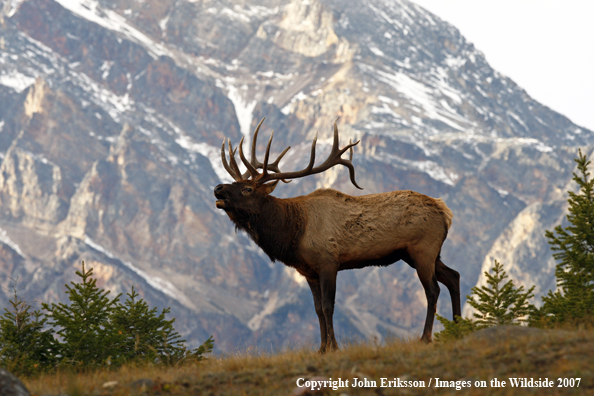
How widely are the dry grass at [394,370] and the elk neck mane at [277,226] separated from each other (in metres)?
3.08

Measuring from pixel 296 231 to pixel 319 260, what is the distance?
832mm

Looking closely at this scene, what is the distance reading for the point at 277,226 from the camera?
14.2m

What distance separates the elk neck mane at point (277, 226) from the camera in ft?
46.3

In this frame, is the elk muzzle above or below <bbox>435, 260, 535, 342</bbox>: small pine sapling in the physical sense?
above

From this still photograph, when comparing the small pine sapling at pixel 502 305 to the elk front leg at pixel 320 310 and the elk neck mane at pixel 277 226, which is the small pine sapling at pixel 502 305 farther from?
the elk neck mane at pixel 277 226

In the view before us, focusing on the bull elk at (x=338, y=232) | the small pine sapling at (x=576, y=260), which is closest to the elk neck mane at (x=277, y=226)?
the bull elk at (x=338, y=232)

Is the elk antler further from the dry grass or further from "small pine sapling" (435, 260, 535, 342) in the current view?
the dry grass

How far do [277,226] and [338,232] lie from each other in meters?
1.25

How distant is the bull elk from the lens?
13734 mm

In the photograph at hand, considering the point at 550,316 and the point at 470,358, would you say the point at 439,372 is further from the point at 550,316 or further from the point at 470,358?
the point at 550,316

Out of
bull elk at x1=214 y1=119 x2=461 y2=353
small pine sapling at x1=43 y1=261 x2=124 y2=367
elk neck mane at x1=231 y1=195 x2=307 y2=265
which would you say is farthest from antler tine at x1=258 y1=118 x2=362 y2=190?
small pine sapling at x1=43 y1=261 x2=124 y2=367

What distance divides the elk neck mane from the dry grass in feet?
10.1

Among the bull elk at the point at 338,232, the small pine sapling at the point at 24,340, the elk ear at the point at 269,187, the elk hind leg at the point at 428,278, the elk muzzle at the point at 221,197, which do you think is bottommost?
the small pine sapling at the point at 24,340

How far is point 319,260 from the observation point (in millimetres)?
13711
